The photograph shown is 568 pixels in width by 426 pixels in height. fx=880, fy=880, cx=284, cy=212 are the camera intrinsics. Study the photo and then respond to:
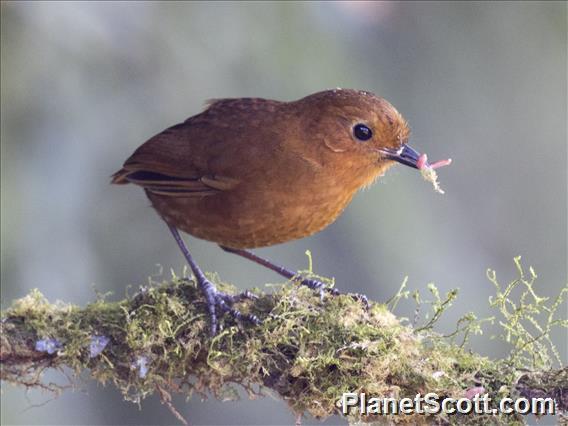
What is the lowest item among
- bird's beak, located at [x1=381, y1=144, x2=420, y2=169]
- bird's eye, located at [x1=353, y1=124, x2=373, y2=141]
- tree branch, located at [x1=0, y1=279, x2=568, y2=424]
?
tree branch, located at [x1=0, y1=279, x2=568, y2=424]

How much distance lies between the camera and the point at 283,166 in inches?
131

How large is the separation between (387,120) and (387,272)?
1010 millimetres

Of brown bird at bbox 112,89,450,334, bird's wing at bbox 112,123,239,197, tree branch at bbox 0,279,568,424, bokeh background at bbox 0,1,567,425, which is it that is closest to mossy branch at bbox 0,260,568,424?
tree branch at bbox 0,279,568,424

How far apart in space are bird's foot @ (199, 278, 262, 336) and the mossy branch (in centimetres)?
3

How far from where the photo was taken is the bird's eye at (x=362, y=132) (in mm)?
3365

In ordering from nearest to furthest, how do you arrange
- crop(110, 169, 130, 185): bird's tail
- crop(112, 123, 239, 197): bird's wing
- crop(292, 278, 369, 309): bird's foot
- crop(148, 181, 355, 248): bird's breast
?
1. crop(292, 278, 369, 309): bird's foot
2. crop(148, 181, 355, 248): bird's breast
3. crop(112, 123, 239, 197): bird's wing
4. crop(110, 169, 130, 185): bird's tail

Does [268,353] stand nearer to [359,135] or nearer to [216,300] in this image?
[216,300]

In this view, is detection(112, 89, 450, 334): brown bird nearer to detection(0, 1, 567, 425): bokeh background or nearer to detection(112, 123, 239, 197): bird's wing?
detection(112, 123, 239, 197): bird's wing

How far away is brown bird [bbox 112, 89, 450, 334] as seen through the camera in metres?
3.29

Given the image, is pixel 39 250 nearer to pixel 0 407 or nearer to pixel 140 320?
pixel 0 407

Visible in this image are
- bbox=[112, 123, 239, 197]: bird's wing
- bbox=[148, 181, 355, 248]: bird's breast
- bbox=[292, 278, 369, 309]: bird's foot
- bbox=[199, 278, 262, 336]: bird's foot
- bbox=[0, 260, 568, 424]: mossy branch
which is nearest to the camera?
bbox=[0, 260, 568, 424]: mossy branch

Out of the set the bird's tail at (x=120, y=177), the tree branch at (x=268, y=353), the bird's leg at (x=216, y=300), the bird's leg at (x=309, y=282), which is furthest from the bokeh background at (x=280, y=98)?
the bird's leg at (x=216, y=300)

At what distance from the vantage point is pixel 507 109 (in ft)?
14.9

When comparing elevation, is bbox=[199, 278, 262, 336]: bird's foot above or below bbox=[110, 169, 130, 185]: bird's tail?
below
